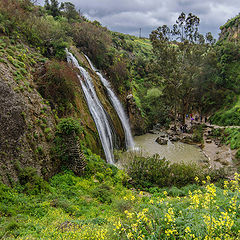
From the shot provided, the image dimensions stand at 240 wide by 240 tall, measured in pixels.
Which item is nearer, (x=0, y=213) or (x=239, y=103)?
(x=0, y=213)

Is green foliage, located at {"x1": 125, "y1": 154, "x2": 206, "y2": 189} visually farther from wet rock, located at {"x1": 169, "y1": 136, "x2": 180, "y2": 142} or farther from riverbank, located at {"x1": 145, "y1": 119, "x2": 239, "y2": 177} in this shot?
wet rock, located at {"x1": 169, "y1": 136, "x2": 180, "y2": 142}

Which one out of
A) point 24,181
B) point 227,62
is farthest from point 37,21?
point 227,62

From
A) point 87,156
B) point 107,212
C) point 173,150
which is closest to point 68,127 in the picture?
point 87,156

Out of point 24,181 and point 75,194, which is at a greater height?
point 24,181

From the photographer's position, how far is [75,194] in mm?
9258

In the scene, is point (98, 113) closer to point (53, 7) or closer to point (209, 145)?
point (209, 145)

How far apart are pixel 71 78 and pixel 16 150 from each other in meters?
6.97

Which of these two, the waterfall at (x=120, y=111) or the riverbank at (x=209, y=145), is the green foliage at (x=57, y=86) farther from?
the riverbank at (x=209, y=145)

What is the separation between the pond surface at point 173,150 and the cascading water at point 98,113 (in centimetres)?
364

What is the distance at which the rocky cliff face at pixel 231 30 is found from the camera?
39569mm

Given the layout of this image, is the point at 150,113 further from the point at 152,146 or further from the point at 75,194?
the point at 75,194

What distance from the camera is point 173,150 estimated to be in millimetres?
20594

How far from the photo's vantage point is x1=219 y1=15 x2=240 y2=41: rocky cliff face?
130ft

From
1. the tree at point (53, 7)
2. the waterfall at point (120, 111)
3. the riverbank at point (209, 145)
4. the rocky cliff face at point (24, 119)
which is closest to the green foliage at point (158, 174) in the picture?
the riverbank at point (209, 145)
